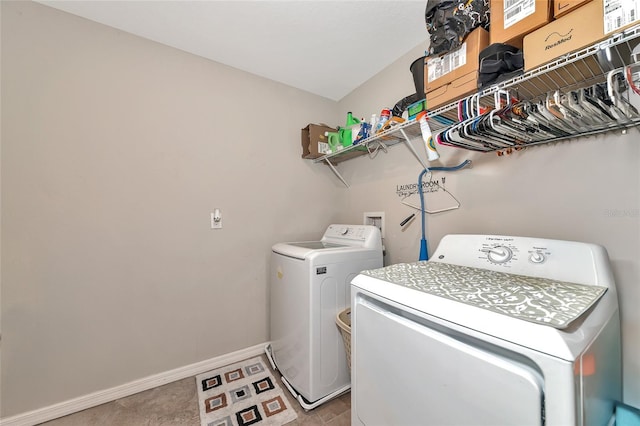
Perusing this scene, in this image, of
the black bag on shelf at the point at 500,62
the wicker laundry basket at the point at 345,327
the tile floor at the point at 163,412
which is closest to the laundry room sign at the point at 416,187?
the black bag on shelf at the point at 500,62

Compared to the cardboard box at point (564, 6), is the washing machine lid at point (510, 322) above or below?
below

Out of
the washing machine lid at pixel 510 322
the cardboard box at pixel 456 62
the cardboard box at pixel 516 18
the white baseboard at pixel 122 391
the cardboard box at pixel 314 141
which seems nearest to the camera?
the washing machine lid at pixel 510 322

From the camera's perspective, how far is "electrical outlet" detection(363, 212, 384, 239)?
1.95m

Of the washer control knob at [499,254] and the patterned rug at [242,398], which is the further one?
the patterned rug at [242,398]

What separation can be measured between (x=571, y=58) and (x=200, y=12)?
1851 millimetres

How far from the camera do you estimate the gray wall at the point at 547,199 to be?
906mm

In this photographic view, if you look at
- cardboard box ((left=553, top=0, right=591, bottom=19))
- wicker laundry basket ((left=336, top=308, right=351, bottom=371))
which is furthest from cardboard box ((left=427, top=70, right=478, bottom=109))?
wicker laundry basket ((left=336, top=308, right=351, bottom=371))

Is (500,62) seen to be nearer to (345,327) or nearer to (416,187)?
(416,187)

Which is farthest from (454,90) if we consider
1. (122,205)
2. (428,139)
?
(122,205)

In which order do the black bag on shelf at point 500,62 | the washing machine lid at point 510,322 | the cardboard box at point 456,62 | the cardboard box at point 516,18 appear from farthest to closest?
1. the cardboard box at point 456,62
2. the black bag on shelf at point 500,62
3. the cardboard box at point 516,18
4. the washing machine lid at point 510,322

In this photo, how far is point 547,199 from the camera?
1.12 m

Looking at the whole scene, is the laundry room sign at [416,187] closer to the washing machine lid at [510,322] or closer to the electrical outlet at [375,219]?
the electrical outlet at [375,219]

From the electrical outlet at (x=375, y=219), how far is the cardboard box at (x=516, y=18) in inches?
49.2

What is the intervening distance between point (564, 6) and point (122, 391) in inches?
113
